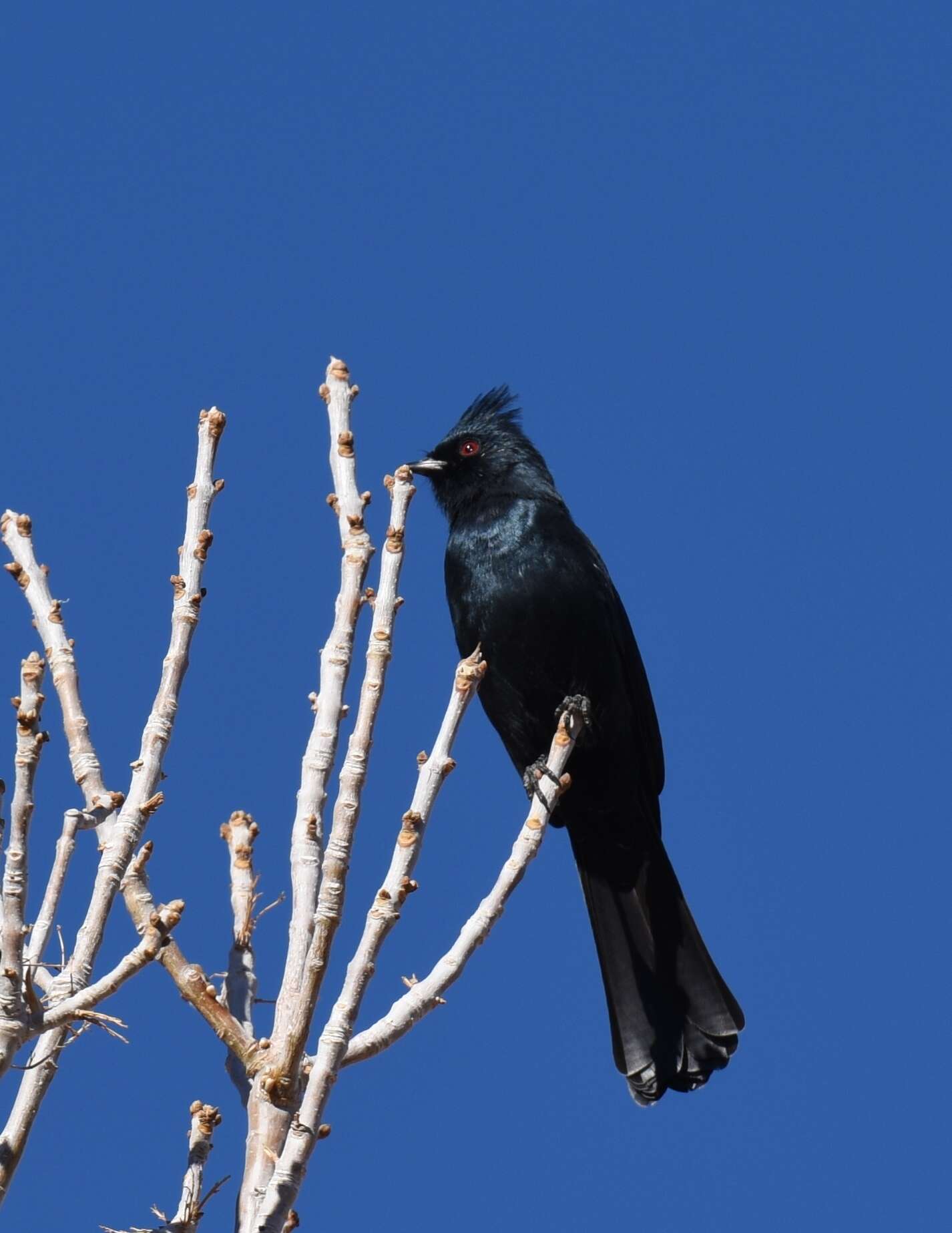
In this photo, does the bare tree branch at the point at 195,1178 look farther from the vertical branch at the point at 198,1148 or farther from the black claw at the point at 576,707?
the black claw at the point at 576,707

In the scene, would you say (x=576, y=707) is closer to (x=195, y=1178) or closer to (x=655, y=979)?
(x=655, y=979)

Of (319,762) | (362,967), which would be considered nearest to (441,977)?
(362,967)

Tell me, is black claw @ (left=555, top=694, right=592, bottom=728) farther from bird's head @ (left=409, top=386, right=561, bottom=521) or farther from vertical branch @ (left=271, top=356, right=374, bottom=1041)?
vertical branch @ (left=271, top=356, right=374, bottom=1041)

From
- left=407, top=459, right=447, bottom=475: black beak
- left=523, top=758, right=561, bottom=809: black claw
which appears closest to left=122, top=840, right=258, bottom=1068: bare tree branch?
left=523, top=758, right=561, bottom=809: black claw

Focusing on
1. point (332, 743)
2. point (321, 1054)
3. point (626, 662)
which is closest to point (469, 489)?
point (626, 662)

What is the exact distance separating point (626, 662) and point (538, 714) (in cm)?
58

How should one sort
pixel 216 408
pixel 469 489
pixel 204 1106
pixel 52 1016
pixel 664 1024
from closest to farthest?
pixel 52 1016, pixel 204 1106, pixel 216 408, pixel 664 1024, pixel 469 489

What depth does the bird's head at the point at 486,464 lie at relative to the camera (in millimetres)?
7359

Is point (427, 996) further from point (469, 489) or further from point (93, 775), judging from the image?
point (469, 489)

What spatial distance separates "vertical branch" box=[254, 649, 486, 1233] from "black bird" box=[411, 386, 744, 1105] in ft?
9.75

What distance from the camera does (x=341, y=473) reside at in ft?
13.1

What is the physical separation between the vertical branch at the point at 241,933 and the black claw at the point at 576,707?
251 centimetres

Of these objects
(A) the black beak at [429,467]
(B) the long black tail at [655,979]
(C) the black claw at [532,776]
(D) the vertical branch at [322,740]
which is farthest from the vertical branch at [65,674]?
(A) the black beak at [429,467]

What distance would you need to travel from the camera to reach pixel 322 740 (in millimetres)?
3613
